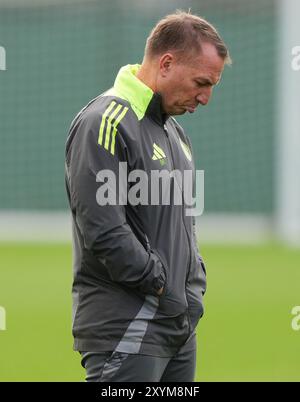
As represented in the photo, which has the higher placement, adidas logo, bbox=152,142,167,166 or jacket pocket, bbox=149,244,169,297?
adidas logo, bbox=152,142,167,166

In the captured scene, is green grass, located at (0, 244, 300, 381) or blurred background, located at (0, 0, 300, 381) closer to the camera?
green grass, located at (0, 244, 300, 381)

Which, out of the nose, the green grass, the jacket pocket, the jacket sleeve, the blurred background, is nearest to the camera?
the jacket sleeve

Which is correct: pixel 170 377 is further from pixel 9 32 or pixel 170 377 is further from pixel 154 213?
pixel 9 32

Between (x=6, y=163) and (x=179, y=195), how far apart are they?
Result: 39.0 ft

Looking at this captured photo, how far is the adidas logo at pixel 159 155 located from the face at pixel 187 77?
0.19 m

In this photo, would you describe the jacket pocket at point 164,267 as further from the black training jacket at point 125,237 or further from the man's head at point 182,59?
the man's head at point 182,59

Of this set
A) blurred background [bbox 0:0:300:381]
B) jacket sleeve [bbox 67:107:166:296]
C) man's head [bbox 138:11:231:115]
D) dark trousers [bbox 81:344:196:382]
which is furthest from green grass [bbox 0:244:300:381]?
man's head [bbox 138:11:231:115]

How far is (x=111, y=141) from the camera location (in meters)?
3.74

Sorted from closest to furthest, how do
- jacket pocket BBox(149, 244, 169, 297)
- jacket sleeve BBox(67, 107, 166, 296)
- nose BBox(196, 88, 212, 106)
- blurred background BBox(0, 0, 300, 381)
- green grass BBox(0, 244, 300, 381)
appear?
jacket sleeve BBox(67, 107, 166, 296) → jacket pocket BBox(149, 244, 169, 297) → nose BBox(196, 88, 212, 106) → green grass BBox(0, 244, 300, 381) → blurred background BBox(0, 0, 300, 381)

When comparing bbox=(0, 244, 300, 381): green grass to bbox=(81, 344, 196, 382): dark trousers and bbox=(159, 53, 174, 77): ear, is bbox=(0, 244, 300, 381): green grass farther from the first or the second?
bbox=(159, 53, 174, 77): ear

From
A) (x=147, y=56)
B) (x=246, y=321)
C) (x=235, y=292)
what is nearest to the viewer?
(x=147, y=56)

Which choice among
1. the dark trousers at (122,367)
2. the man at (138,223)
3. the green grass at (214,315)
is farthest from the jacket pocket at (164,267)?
the green grass at (214,315)

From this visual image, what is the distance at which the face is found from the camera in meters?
3.93
